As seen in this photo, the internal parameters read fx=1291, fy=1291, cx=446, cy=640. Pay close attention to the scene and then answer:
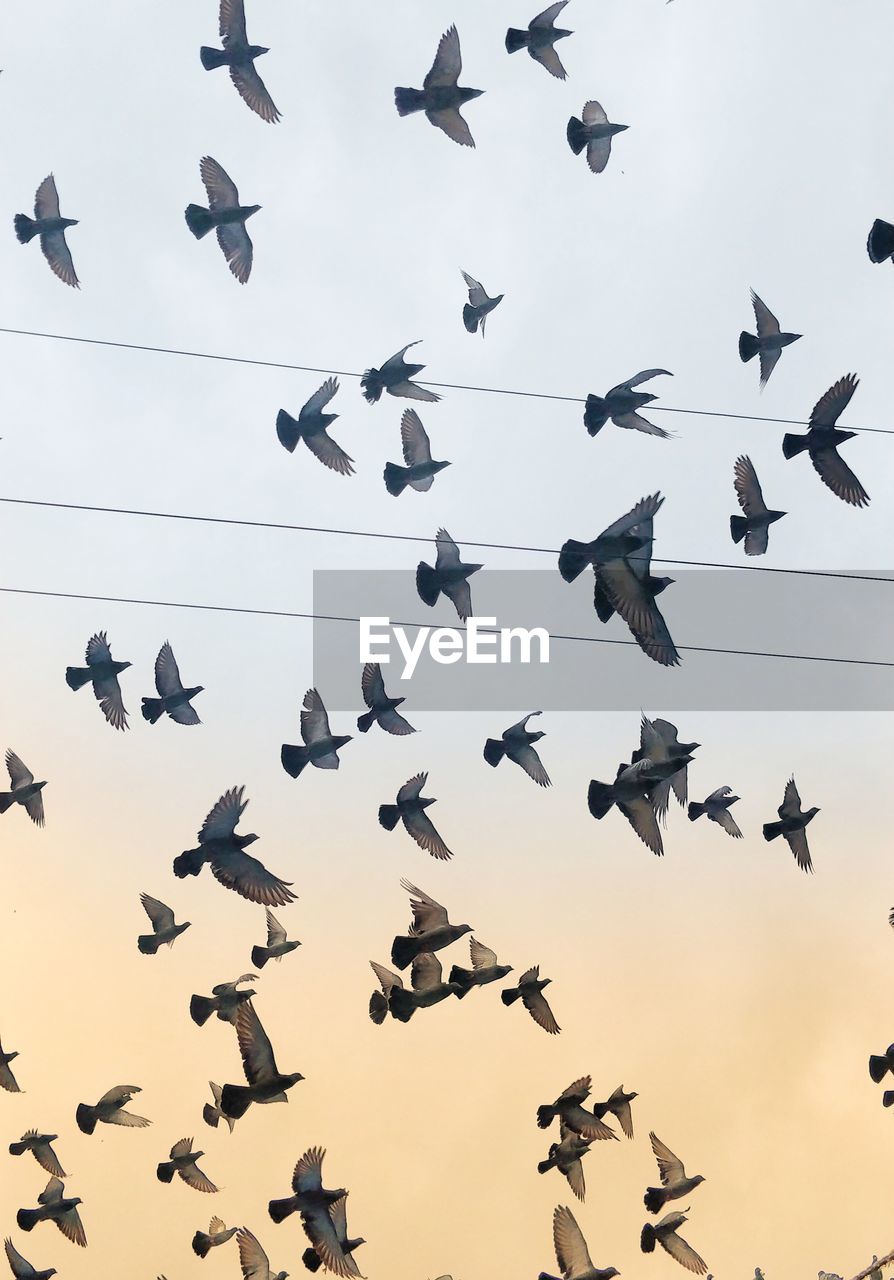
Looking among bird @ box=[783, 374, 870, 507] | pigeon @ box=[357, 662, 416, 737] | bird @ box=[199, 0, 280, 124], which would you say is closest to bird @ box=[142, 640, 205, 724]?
pigeon @ box=[357, 662, 416, 737]

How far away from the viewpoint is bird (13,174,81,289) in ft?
46.6

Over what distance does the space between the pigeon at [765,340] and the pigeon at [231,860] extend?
22.4 feet

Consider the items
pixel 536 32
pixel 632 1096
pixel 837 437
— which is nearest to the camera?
pixel 837 437

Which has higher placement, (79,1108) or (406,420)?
(406,420)

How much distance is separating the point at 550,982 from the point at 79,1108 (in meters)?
5.53

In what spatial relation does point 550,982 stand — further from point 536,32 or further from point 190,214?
point 536,32

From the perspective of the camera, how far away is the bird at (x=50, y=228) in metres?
14.2

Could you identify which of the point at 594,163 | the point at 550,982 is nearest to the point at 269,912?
the point at 550,982

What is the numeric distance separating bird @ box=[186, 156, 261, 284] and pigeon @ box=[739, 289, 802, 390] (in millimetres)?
5341

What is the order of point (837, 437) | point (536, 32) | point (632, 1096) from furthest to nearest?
1. point (632, 1096)
2. point (536, 32)
3. point (837, 437)

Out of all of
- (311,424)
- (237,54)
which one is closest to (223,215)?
(237,54)

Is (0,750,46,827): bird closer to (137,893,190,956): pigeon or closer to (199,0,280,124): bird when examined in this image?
(137,893,190,956): pigeon

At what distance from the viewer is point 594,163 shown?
Answer: 14.2 metres

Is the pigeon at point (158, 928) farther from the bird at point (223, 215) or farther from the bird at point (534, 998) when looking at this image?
the bird at point (223, 215)
